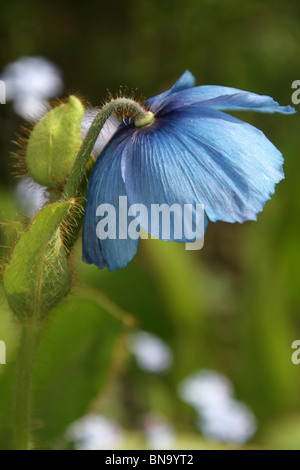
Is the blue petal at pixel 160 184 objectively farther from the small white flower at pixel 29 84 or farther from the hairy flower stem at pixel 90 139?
the small white flower at pixel 29 84

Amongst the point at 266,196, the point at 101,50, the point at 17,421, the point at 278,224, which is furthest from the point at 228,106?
the point at 101,50

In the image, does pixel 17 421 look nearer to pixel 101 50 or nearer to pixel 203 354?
pixel 203 354

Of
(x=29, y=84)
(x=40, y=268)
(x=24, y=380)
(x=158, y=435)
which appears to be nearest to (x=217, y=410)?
(x=158, y=435)

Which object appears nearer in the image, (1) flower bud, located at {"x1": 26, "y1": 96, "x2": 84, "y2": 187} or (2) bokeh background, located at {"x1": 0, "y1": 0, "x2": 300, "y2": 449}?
(1) flower bud, located at {"x1": 26, "y1": 96, "x2": 84, "y2": 187}

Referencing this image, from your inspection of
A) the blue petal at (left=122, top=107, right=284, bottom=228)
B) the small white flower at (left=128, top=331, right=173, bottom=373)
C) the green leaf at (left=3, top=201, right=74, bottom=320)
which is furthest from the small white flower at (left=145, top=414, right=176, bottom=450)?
the blue petal at (left=122, top=107, right=284, bottom=228)

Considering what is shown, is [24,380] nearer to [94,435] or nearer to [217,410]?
[94,435]

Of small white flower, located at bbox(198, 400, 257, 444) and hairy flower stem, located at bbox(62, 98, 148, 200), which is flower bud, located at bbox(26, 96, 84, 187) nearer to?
hairy flower stem, located at bbox(62, 98, 148, 200)
